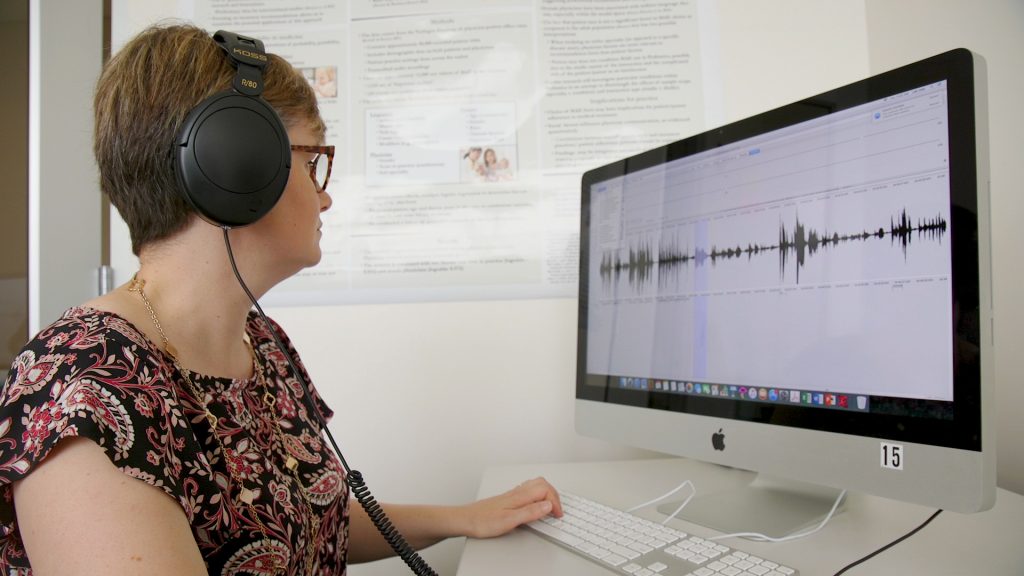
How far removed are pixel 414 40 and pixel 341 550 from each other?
3.47 ft

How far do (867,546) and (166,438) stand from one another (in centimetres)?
75

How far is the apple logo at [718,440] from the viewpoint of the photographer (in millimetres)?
824

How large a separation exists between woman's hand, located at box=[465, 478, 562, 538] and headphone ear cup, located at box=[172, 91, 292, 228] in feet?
1.56

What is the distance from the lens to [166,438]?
58cm

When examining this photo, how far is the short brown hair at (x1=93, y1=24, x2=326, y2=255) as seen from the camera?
2.27ft

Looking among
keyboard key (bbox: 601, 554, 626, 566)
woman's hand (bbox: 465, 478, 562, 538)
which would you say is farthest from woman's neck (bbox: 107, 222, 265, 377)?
keyboard key (bbox: 601, 554, 626, 566)

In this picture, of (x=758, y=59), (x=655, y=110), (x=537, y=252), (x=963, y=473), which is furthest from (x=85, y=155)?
(x=963, y=473)

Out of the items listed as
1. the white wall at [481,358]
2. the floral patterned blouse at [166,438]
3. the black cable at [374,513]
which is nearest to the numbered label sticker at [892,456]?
the black cable at [374,513]

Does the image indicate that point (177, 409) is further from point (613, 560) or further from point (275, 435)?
point (613, 560)

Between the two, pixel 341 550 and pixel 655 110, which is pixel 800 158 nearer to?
pixel 655 110

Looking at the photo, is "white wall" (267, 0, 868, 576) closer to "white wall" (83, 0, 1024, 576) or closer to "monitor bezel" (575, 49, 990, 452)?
"white wall" (83, 0, 1024, 576)

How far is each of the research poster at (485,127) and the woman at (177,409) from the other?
45cm

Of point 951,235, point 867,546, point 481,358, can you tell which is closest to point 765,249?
point 951,235

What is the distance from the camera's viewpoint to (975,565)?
0.65 m
